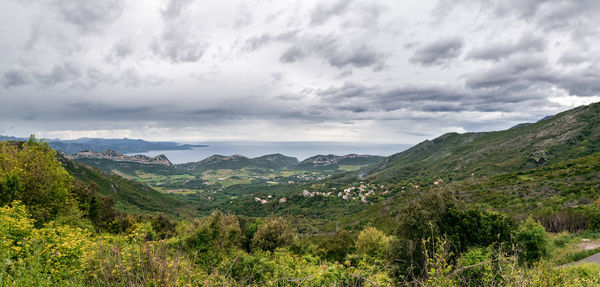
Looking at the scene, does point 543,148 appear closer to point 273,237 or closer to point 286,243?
point 286,243

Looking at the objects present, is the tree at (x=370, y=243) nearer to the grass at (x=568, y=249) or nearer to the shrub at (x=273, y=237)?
the shrub at (x=273, y=237)

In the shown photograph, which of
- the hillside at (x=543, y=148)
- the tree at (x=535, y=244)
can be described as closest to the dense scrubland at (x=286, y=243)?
the tree at (x=535, y=244)

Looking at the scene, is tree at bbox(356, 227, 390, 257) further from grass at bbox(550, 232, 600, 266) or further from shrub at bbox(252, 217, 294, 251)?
grass at bbox(550, 232, 600, 266)

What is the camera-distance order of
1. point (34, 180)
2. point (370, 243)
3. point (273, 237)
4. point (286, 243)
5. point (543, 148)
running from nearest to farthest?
point (34, 180)
point (286, 243)
point (273, 237)
point (370, 243)
point (543, 148)

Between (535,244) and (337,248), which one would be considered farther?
(337,248)

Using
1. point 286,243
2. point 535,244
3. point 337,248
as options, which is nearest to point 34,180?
point 286,243

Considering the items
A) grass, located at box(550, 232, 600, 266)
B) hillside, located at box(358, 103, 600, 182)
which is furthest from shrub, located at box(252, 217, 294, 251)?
hillside, located at box(358, 103, 600, 182)

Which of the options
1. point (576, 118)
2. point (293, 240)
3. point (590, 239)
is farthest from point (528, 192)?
point (576, 118)

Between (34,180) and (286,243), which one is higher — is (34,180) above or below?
above

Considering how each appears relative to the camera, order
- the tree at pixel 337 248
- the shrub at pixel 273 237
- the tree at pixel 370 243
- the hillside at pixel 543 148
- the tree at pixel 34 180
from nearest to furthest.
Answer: the tree at pixel 34 180, the tree at pixel 370 243, the shrub at pixel 273 237, the tree at pixel 337 248, the hillside at pixel 543 148

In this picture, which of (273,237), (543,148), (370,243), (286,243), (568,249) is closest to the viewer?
(568,249)

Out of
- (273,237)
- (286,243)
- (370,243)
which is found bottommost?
(370,243)

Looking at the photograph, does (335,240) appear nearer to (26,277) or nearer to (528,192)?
(26,277)

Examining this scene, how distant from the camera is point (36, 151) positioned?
22.1 m
